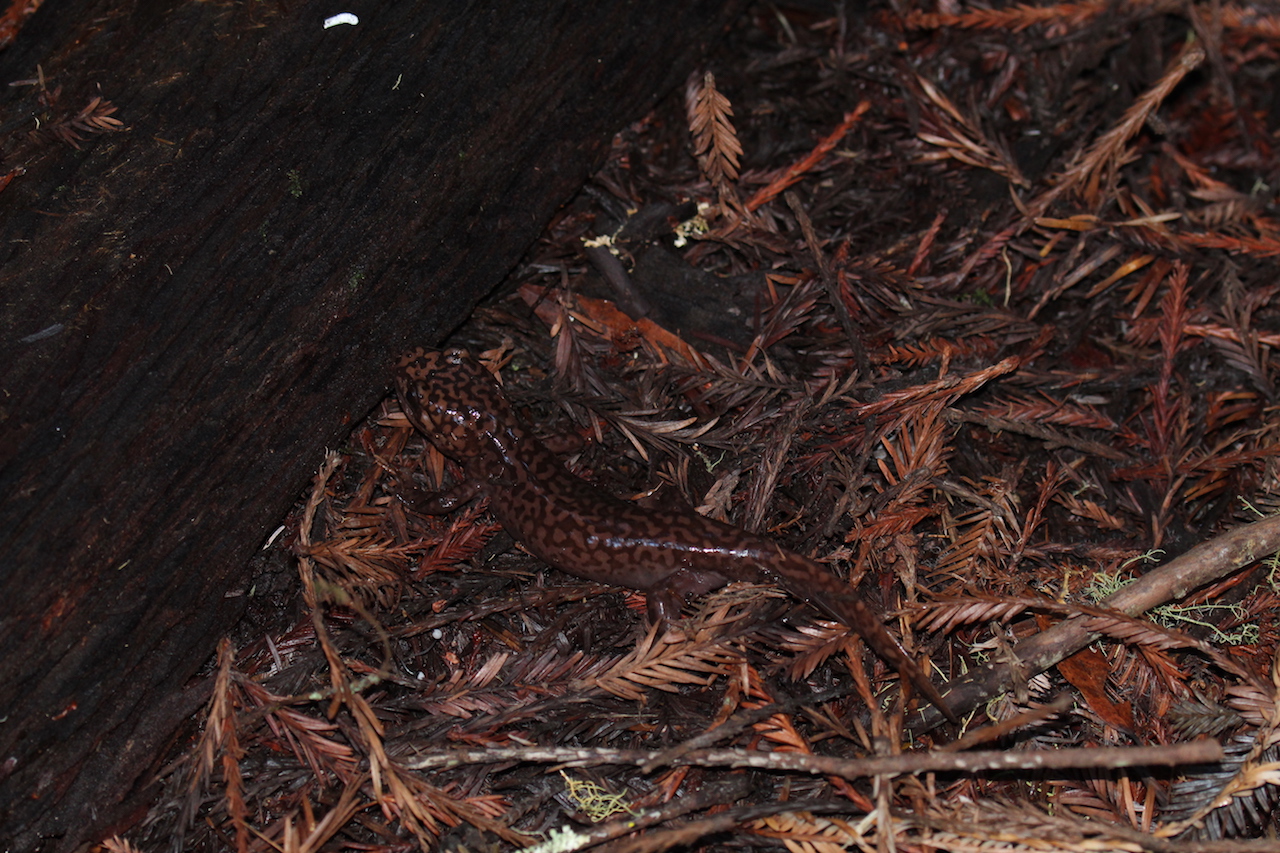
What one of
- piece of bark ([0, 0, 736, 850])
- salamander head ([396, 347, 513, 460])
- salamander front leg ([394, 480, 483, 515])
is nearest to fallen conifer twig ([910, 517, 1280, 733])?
salamander front leg ([394, 480, 483, 515])

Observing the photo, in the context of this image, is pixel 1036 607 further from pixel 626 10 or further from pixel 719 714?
pixel 626 10

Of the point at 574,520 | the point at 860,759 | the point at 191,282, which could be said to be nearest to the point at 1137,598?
the point at 860,759


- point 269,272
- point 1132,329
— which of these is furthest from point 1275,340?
point 269,272

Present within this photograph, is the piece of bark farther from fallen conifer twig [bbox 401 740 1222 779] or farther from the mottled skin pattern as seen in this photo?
fallen conifer twig [bbox 401 740 1222 779]

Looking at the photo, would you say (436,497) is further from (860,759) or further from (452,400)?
(860,759)

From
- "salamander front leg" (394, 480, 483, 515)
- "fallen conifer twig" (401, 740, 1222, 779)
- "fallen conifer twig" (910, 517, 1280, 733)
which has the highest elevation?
"salamander front leg" (394, 480, 483, 515)

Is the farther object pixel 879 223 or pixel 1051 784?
pixel 879 223
